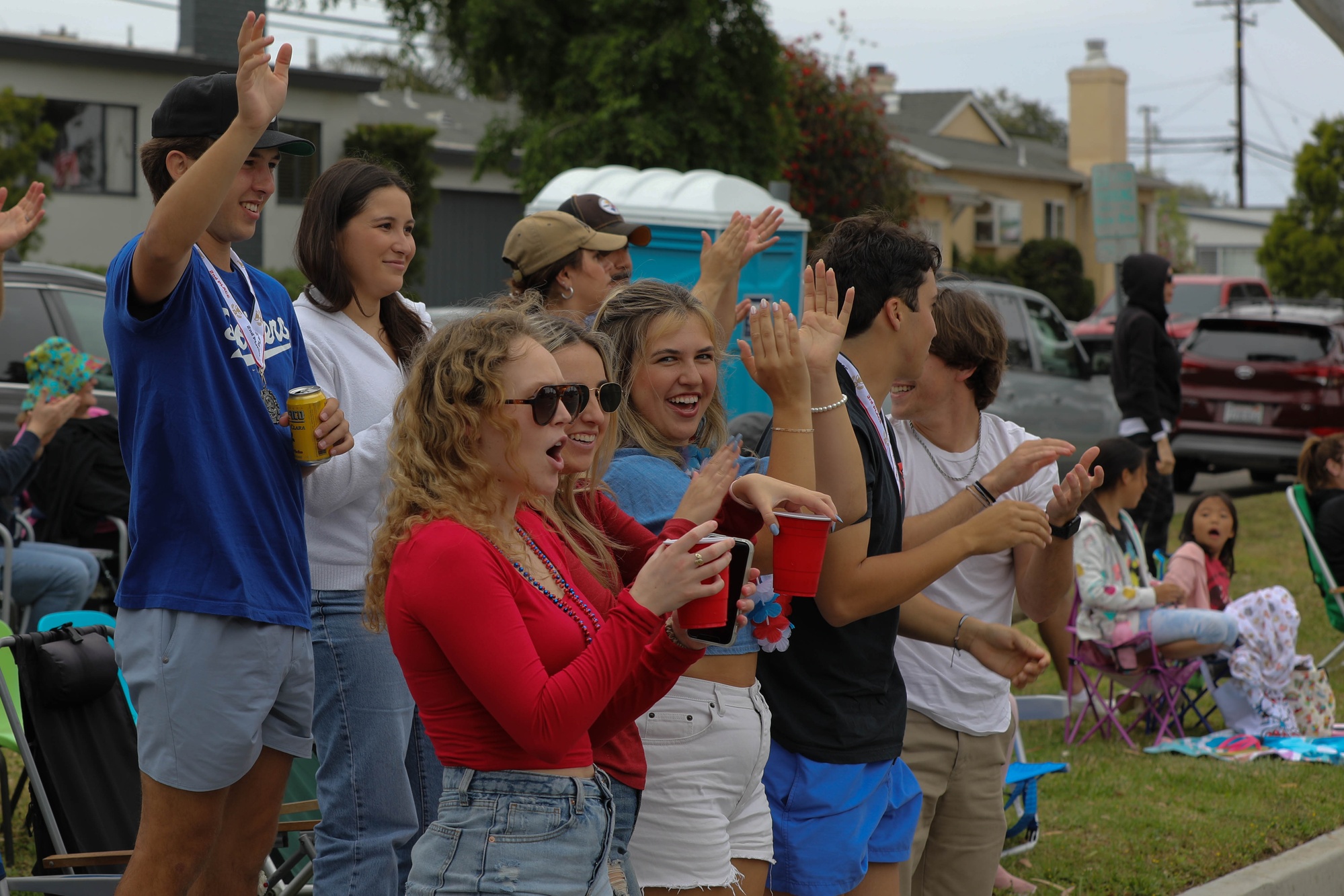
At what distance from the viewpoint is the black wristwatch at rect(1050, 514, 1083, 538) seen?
10.3 ft

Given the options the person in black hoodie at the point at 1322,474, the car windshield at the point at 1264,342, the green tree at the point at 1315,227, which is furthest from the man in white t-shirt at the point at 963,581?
the green tree at the point at 1315,227

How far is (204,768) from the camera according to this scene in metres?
2.68

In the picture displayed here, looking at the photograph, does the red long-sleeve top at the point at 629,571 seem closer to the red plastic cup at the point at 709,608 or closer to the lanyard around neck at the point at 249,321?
the red plastic cup at the point at 709,608

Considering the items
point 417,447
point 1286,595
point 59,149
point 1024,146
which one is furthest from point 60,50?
point 1024,146

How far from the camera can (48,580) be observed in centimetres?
645

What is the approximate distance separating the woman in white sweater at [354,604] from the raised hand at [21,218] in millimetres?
→ 705

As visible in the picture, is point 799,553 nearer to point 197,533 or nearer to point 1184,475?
point 197,533

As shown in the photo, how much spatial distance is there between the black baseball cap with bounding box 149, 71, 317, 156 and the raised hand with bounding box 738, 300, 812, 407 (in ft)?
3.68

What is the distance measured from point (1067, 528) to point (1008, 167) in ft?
124

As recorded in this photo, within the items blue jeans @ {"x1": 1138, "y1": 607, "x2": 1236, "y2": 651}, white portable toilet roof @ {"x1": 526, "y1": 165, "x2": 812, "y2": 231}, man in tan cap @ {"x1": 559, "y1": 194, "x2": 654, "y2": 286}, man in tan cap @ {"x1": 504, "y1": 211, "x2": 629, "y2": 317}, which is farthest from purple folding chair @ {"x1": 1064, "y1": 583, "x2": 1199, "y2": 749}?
white portable toilet roof @ {"x1": 526, "y1": 165, "x2": 812, "y2": 231}

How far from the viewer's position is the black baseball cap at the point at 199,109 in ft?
9.13

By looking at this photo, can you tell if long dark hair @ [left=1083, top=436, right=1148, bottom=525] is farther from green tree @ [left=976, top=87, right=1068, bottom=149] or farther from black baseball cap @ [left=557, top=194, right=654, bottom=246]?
green tree @ [left=976, top=87, right=1068, bottom=149]

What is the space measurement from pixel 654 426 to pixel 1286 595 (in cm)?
496

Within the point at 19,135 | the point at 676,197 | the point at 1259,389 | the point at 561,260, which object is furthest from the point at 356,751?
the point at 19,135
